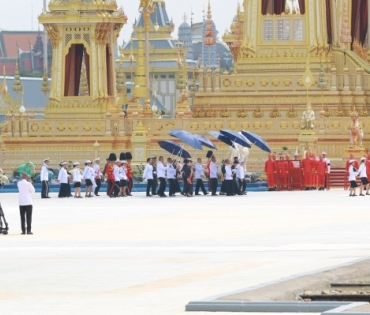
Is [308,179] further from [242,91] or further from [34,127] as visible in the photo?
[34,127]

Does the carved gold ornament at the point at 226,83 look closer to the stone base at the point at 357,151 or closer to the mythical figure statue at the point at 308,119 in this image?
the mythical figure statue at the point at 308,119

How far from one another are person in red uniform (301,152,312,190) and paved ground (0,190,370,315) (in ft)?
21.2

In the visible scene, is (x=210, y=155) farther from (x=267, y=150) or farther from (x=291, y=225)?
(x=291, y=225)

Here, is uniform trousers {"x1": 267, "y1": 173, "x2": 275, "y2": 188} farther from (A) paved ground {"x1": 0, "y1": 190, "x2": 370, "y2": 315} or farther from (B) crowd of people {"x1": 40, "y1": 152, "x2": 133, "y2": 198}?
(A) paved ground {"x1": 0, "y1": 190, "x2": 370, "y2": 315}

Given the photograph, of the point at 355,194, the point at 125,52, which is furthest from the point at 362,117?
the point at 125,52

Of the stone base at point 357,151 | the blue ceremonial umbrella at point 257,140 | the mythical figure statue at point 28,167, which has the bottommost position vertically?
the mythical figure statue at point 28,167

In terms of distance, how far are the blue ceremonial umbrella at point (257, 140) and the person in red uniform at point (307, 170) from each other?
1.49 metres

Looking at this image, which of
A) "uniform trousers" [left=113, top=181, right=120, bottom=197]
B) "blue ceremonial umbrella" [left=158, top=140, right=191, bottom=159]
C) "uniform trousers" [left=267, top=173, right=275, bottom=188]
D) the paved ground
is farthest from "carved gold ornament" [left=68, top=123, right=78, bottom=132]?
the paved ground

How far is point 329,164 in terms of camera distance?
50625mm

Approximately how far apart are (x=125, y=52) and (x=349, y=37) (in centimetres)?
6277

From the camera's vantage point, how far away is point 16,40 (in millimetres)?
194000

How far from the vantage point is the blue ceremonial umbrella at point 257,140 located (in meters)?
51.4

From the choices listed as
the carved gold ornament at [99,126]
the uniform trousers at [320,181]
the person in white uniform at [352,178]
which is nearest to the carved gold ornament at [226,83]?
the carved gold ornament at [99,126]

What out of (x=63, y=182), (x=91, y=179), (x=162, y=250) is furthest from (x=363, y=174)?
(x=162, y=250)
